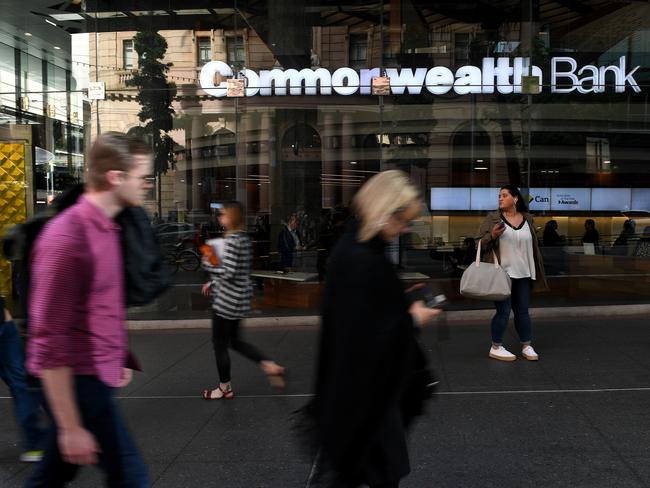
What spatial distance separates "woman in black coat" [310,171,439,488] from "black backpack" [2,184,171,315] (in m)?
0.70

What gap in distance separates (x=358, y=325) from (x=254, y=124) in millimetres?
10227

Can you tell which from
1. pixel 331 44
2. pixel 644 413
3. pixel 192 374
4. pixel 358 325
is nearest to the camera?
pixel 358 325

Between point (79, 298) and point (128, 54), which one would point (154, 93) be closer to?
point (128, 54)

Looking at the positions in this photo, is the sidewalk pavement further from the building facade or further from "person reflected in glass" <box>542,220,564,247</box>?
"person reflected in glass" <box>542,220,564,247</box>

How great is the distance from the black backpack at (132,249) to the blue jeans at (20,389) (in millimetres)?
1552

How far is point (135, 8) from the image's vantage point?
11.9 metres

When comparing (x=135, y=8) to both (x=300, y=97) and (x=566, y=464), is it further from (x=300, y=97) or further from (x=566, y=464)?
(x=566, y=464)

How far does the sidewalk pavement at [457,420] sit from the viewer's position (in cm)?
369

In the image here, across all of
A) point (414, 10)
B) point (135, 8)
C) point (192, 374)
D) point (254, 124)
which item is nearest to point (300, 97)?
point (254, 124)

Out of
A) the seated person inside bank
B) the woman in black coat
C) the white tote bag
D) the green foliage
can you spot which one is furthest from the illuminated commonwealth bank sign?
the woman in black coat

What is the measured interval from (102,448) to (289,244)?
31.9 feet

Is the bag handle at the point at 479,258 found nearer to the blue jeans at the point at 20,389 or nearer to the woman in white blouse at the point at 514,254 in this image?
the woman in white blouse at the point at 514,254

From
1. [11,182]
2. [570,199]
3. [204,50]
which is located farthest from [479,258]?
[11,182]

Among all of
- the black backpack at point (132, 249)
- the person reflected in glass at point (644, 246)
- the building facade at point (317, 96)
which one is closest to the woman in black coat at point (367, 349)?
the black backpack at point (132, 249)
